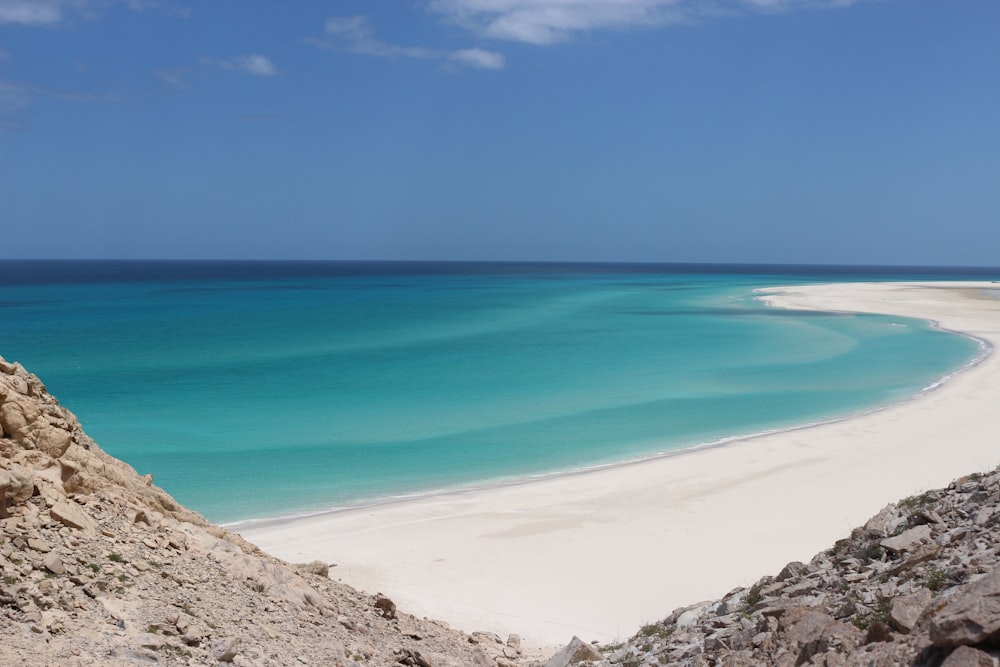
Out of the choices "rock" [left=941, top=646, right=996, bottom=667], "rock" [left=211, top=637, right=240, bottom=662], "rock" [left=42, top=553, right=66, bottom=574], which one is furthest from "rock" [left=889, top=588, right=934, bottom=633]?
"rock" [left=42, top=553, right=66, bottom=574]

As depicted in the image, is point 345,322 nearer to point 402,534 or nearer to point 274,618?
point 402,534

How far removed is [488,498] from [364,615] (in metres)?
9.76

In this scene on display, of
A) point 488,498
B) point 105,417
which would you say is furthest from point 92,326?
point 488,498

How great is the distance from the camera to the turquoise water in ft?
76.3

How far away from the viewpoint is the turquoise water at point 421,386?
23250 mm

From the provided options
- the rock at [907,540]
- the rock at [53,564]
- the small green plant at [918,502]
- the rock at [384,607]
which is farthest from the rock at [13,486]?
the small green plant at [918,502]

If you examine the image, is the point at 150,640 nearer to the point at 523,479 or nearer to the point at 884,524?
the point at 884,524

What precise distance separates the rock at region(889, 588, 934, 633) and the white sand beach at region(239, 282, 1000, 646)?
20.4 feet

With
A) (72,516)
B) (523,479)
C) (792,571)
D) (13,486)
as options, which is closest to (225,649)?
(72,516)

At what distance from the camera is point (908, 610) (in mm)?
6371

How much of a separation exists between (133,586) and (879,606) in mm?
6779

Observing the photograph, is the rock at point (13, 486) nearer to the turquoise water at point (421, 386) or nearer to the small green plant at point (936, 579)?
the small green plant at point (936, 579)

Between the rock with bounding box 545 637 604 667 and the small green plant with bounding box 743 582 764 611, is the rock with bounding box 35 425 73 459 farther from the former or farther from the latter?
the small green plant with bounding box 743 582 764 611

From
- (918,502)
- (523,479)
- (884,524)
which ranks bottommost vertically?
(523,479)
